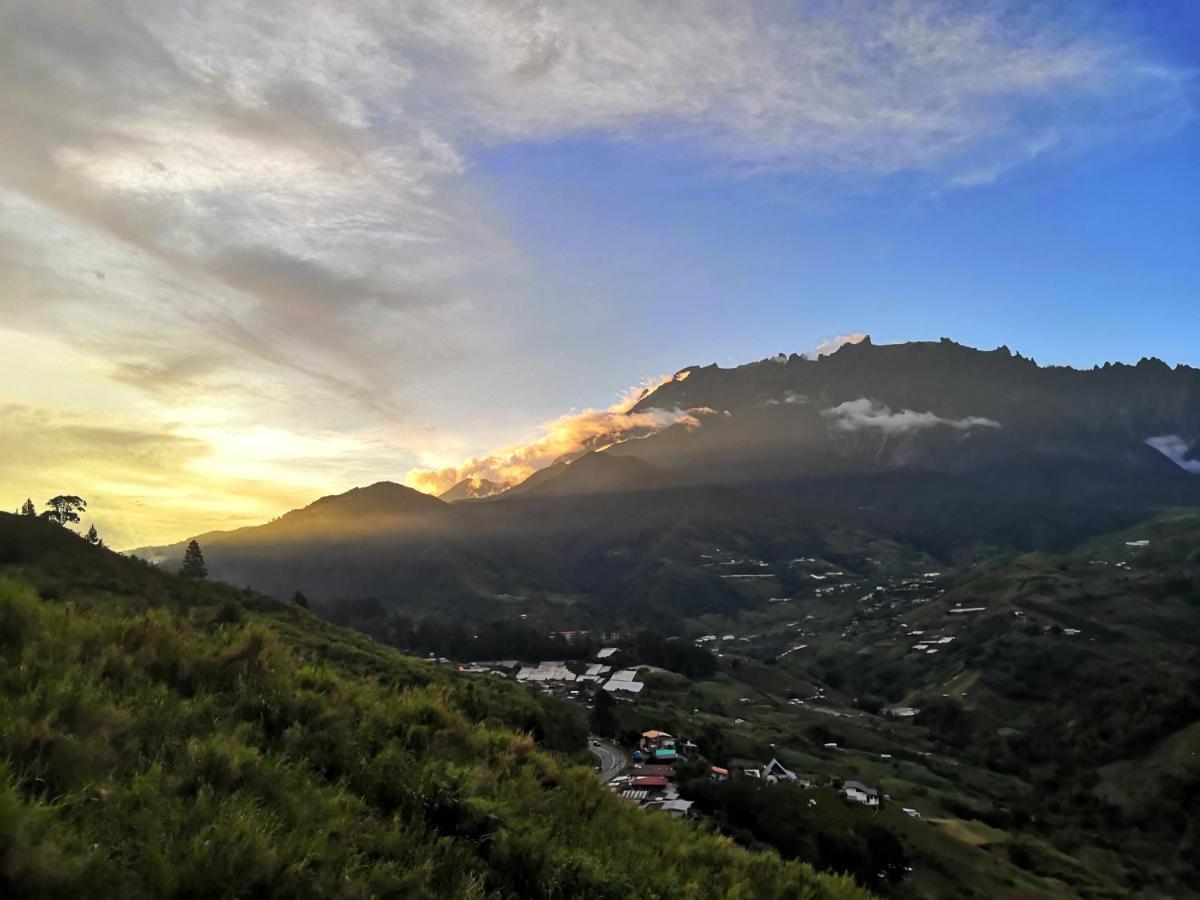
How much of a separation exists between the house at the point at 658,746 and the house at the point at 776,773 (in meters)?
10.7

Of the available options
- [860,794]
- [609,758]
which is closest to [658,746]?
[609,758]

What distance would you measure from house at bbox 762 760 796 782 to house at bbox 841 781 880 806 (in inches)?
236

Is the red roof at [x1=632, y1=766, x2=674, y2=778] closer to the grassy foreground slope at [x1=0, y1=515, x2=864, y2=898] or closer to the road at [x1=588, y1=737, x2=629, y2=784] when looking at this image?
the road at [x1=588, y1=737, x2=629, y2=784]

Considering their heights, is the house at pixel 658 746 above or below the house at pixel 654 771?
below

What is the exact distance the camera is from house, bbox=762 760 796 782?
82756 millimetres

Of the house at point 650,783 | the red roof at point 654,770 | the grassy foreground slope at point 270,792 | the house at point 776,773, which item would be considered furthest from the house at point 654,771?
the grassy foreground slope at point 270,792

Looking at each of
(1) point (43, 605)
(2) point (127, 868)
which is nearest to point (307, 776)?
(2) point (127, 868)

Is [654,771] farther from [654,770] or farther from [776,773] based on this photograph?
[776,773]

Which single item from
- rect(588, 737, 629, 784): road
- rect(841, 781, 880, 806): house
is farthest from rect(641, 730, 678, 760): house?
rect(841, 781, 880, 806): house

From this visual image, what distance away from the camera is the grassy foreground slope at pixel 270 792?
6777 millimetres

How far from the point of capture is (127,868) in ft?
21.2

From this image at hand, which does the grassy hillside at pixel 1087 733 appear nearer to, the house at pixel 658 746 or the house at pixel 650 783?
the house at pixel 658 746

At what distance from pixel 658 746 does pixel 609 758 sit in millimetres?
9018

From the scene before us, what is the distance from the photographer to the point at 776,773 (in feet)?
286
